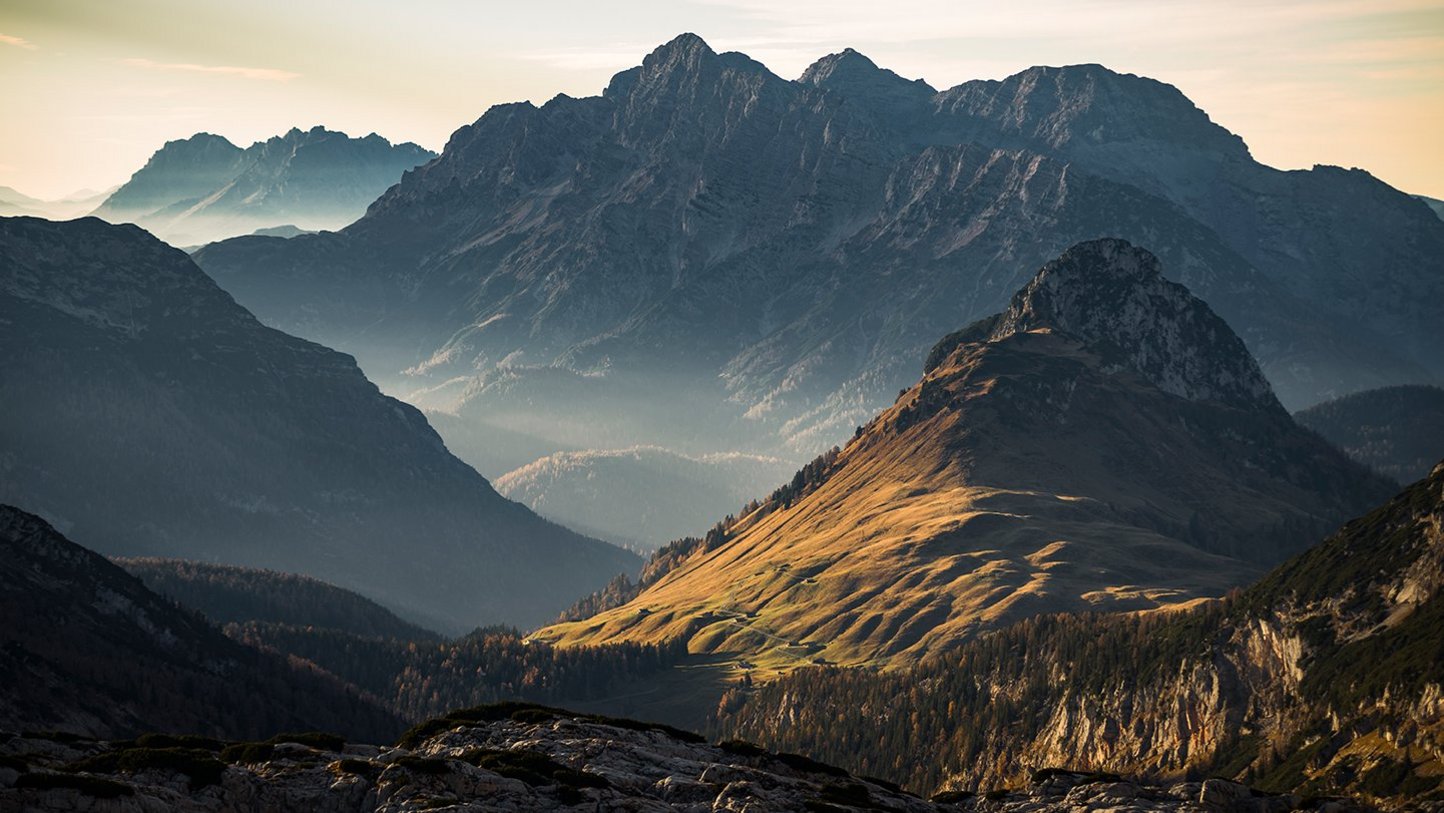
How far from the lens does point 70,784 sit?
316 feet

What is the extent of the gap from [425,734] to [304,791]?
2516 centimetres

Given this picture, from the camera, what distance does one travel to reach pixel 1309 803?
137 metres

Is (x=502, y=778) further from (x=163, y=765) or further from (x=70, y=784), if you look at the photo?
(x=70, y=784)

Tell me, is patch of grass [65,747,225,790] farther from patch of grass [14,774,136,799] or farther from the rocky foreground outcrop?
patch of grass [14,774,136,799]

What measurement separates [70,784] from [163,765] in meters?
12.6

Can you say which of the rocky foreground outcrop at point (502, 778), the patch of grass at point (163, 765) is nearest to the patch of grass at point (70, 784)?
the rocky foreground outcrop at point (502, 778)

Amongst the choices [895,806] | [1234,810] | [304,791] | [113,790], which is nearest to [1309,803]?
[1234,810]

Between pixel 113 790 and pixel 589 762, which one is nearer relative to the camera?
pixel 113 790

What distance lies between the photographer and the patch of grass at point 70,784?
96125mm

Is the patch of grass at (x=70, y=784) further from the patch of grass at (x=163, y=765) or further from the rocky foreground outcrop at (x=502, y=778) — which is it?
the patch of grass at (x=163, y=765)

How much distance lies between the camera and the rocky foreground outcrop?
106000mm

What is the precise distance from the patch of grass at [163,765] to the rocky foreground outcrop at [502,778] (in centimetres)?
9

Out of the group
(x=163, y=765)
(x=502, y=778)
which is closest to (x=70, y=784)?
(x=163, y=765)

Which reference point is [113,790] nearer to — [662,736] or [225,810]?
[225,810]
